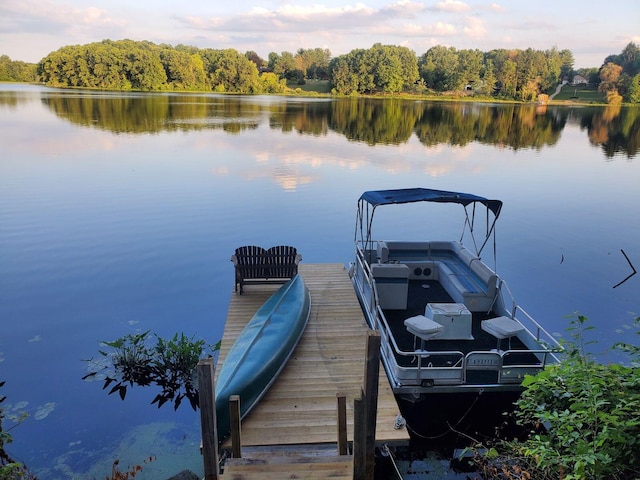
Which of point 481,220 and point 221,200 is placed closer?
point 481,220

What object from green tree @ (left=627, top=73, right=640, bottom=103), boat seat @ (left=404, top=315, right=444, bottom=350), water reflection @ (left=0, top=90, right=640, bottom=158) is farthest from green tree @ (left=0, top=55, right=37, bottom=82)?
boat seat @ (left=404, top=315, right=444, bottom=350)

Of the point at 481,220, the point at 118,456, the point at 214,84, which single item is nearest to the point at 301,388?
the point at 118,456

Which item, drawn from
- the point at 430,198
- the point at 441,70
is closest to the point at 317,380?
the point at 430,198

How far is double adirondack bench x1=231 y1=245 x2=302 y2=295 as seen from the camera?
422 inches

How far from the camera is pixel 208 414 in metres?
4.70

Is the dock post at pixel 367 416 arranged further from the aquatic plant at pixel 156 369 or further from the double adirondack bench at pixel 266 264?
the double adirondack bench at pixel 266 264

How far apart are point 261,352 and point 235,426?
5.72 feet

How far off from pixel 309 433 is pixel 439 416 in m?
2.65

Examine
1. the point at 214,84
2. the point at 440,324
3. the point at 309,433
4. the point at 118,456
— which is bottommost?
the point at 118,456

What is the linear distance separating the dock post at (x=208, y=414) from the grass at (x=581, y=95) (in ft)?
353

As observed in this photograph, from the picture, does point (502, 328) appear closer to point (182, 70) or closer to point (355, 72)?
point (182, 70)

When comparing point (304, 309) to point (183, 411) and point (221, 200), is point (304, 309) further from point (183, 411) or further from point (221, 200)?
point (221, 200)

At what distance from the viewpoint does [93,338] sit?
10.6 m

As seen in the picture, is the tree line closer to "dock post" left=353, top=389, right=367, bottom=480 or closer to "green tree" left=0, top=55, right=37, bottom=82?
"green tree" left=0, top=55, right=37, bottom=82
